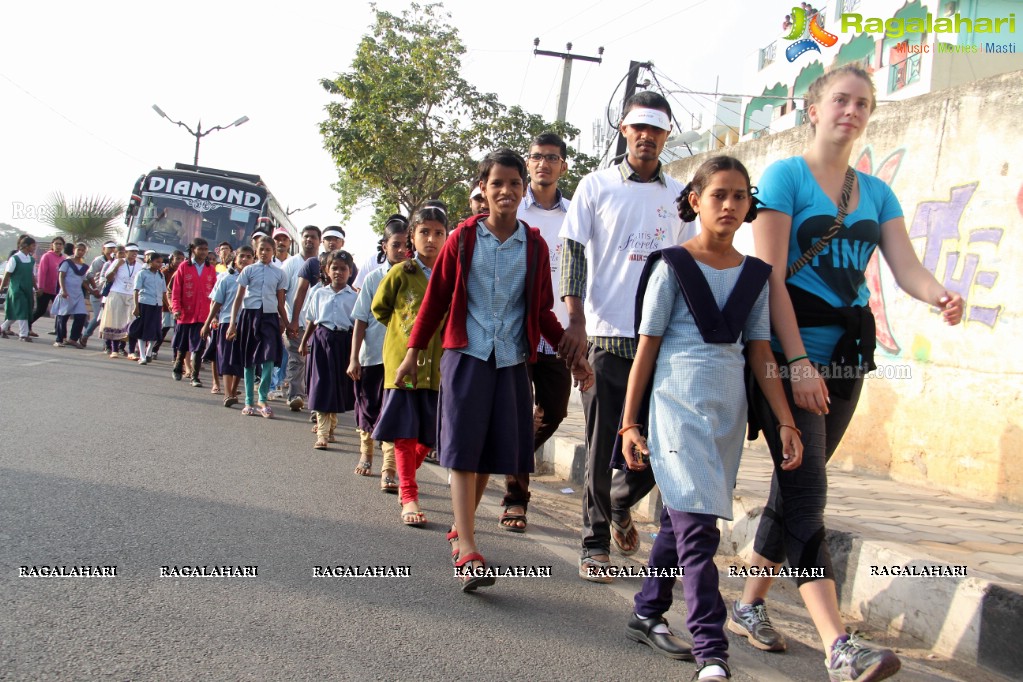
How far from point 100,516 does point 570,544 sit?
234 cm

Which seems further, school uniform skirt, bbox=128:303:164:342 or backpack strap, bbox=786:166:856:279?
school uniform skirt, bbox=128:303:164:342

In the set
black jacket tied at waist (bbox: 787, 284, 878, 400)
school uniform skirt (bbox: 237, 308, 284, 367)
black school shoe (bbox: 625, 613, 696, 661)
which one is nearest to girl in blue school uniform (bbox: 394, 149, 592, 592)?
black school shoe (bbox: 625, 613, 696, 661)

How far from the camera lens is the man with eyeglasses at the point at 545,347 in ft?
16.8

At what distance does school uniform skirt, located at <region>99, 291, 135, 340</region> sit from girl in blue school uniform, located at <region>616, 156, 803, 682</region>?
1389cm

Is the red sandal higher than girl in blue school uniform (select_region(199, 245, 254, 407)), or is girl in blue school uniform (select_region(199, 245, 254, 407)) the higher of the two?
girl in blue school uniform (select_region(199, 245, 254, 407))

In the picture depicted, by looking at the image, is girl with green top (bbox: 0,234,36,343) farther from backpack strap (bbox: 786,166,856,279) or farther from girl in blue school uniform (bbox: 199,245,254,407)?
backpack strap (bbox: 786,166,856,279)

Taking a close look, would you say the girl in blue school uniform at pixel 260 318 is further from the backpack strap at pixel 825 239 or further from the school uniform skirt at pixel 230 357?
the backpack strap at pixel 825 239

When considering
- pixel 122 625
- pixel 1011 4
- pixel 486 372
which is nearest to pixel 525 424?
pixel 486 372

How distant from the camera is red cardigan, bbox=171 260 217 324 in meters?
12.4

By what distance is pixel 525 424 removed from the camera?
13.5 ft

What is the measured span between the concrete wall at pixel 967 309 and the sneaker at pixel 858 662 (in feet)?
11.9

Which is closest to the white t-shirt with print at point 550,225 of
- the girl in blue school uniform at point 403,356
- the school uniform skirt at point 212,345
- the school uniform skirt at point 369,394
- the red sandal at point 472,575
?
the girl in blue school uniform at point 403,356

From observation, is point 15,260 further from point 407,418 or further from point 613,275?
point 613,275

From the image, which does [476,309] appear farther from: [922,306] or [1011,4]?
[1011,4]
